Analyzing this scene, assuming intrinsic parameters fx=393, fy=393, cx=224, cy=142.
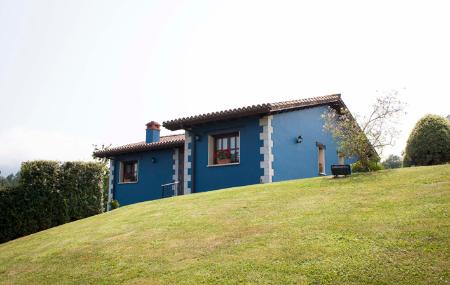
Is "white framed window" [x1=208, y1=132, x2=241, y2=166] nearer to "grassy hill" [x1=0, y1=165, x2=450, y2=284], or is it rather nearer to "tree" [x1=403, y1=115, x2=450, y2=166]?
"grassy hill" [x1=0, y1=165, x2=450, y2=284]

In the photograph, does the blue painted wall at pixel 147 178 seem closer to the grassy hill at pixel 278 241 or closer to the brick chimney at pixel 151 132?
the brick chimney at pixel 151 132

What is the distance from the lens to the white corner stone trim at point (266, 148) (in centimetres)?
1488

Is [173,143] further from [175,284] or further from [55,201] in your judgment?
[175,284]

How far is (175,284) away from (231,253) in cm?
107

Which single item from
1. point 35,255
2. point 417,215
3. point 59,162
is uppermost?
point 59,162

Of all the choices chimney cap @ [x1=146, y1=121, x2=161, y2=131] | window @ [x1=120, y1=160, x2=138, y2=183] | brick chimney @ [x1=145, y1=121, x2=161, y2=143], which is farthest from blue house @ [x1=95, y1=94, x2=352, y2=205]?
chimney cap @ [x1=146, y1=121, x2=161, y2=131]

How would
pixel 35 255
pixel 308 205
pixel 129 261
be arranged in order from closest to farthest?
1. pixel 129 261
2. pixel 308 205
3. pixel 35 255

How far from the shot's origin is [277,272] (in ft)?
17.1

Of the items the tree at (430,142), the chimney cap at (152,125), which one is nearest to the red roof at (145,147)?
the chimney cap at (152,125)

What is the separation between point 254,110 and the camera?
14844 millimetres

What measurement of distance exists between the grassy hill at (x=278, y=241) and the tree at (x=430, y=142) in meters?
3.07

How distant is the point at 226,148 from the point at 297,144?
305 cm

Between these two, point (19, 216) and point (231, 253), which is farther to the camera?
point (19, 216)

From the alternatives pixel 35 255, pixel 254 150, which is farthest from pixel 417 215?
pixel 254 150
